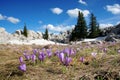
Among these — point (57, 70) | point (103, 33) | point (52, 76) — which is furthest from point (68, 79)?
point (103, 33)

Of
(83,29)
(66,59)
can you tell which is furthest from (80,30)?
(66,59)

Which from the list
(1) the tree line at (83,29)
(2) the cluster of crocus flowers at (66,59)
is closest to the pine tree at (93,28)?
(1) the tree line at (83,29)

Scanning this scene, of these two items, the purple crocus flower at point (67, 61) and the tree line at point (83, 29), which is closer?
the purple crocus flower at point (67, 61)

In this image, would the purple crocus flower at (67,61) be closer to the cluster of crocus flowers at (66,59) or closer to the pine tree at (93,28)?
the cluster of crocus flowers at (66,59)

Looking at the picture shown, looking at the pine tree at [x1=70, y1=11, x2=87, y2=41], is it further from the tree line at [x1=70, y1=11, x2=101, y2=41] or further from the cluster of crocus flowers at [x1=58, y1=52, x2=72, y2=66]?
the cluster of crocus flowers at [x1=58, y1=52, x2=72, y2=66]

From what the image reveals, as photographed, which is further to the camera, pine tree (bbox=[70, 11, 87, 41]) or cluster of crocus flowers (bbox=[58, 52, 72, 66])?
pine tree (bbox=[70, 11, 87, 41])

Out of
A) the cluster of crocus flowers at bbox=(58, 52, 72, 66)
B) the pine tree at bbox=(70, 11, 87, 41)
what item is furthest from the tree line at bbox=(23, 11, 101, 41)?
the cluster of crocus flowers at bbox=(58, 52, 72, 66)

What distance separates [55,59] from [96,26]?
66199 mm

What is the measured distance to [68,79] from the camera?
321 cm

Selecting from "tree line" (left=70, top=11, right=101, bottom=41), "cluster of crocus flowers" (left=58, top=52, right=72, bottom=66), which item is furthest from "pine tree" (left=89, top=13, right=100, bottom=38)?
"cluster of crocus flowers" (left=58, top=52, right=72, bottom=66)

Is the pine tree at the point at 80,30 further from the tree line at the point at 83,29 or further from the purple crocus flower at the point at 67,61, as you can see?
the purple crocus flower at the point at 67,61

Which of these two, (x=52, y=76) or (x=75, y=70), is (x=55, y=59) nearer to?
(x=75, y=70)

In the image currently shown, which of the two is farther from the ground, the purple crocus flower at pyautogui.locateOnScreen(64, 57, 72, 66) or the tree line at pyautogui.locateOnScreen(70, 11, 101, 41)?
the tree line at pyautogui.locateOnScreen(70, 11, 101, 41)

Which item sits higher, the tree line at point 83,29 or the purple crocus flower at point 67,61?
the tree line at point 83,29
